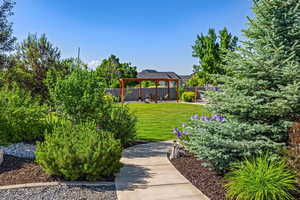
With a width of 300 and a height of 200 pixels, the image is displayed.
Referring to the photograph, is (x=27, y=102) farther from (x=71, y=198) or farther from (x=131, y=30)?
(x=131, y=30)

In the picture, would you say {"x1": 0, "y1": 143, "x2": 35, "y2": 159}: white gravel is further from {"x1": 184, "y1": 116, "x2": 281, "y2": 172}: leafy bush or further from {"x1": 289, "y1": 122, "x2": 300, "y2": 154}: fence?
{"x1": 289, "y1": 122, "x2": 300, "y2": 154}: fence

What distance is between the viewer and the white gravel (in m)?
5.02

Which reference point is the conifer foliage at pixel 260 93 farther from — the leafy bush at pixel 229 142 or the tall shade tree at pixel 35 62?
the tall shade tree at pixel 35 62

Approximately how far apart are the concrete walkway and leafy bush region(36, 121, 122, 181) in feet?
1.08

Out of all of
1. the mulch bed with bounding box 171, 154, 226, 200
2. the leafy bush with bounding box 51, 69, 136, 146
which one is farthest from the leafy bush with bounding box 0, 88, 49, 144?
the mulch bed with bounding box 171, 154, 226, 200

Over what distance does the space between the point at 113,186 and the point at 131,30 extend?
43.8ft

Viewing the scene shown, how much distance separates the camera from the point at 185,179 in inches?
152

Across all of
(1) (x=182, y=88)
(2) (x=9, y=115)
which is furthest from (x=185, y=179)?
(1) (x=182, y=88)

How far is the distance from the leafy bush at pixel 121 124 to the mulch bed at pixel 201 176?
1.68 metres

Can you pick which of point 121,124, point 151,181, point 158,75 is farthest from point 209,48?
A: point 158,75

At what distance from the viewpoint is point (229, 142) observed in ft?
11.6

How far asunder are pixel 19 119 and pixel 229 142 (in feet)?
15.2

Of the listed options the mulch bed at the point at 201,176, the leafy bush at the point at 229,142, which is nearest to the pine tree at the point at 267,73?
the leafy bush at the point at 229,142

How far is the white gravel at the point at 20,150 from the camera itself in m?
5.02
